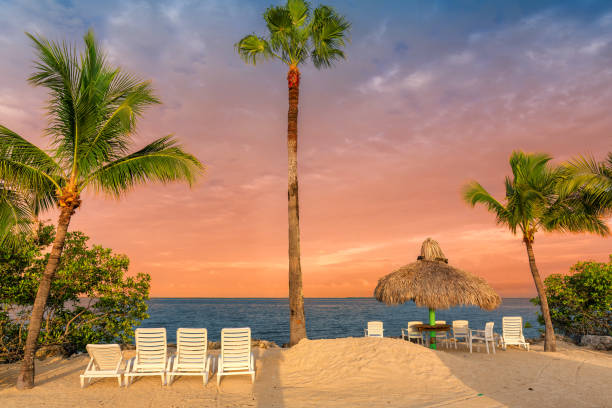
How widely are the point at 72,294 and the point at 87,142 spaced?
511 cm

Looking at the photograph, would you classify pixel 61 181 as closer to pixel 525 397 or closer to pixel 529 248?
pixel 525 397

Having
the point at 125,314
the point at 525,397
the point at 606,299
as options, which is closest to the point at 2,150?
the point at 125,314

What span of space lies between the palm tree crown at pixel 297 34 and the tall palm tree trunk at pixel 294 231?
2.50 ft

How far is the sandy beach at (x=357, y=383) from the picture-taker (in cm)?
641

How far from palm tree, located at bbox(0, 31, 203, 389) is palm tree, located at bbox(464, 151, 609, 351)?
10336 millimetres

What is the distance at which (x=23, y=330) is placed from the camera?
10000 millimetres

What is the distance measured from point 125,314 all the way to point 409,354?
806 cm

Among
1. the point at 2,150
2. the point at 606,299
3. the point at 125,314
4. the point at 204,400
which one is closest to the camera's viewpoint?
the point at 204,400

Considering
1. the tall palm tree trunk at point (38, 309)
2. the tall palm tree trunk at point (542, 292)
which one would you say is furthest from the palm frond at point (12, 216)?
the tall palm tree trunk at point (542, 292)

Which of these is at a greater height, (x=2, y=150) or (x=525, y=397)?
(x=2, y=150)

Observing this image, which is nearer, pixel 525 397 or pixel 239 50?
pixel 525 397

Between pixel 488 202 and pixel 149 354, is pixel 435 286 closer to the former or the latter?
pixel 488 202

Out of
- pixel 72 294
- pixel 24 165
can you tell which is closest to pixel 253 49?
pixel 24 165

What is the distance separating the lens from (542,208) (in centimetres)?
1259
